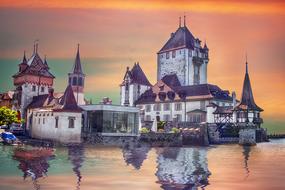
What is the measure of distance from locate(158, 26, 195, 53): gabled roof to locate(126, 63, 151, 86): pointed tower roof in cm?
521

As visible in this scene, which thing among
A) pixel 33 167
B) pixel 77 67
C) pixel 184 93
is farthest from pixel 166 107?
pixel 33 167

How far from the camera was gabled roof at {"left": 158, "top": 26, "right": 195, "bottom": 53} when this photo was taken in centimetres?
5647

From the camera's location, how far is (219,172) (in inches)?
688

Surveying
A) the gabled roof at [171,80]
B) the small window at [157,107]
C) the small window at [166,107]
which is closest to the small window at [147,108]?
the small window at [157,107]

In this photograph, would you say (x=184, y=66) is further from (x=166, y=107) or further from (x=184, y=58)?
(x=166, y=107)

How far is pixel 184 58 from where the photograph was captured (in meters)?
55.7

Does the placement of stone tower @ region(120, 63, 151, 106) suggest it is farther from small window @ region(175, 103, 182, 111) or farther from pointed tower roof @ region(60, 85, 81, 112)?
pointed tower roof @ region(60, 85, 81, 112)

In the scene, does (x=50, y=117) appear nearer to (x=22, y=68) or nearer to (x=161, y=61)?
(x=22, y=68)

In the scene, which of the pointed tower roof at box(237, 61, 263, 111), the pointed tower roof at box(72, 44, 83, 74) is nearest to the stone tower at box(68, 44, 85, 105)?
the pointed tower roof at box(72, 44, 83, 74)

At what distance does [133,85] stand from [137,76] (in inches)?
70.3

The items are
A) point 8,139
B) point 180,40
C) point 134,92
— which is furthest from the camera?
point 180,40

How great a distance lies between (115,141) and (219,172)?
17808mm

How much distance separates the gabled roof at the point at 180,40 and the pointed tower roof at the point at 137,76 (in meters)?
5.21

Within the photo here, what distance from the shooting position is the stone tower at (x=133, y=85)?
55128 mm
